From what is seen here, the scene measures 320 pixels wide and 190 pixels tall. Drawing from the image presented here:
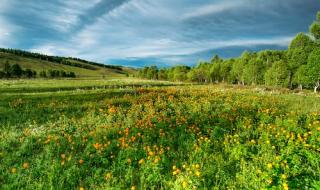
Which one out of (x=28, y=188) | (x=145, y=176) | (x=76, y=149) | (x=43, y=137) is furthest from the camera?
(x=43, y=137)

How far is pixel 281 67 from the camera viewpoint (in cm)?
5228

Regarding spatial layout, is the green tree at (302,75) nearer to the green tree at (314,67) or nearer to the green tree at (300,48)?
the green tree at (314,67)

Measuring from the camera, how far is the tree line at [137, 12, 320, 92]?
120 feet

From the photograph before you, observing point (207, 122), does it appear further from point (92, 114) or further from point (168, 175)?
point (92, 114)

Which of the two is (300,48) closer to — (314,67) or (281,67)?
(281,67)

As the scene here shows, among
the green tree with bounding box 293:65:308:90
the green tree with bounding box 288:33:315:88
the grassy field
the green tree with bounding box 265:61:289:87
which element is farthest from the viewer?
the green tree with bounding box 265:61:289:87

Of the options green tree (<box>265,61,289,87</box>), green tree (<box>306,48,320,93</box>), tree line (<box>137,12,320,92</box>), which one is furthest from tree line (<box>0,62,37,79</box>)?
green tree (<box>306,48,320,93</box>)

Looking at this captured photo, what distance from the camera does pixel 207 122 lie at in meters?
10.6

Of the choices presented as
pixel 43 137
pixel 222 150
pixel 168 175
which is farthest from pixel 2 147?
pixel 222 150

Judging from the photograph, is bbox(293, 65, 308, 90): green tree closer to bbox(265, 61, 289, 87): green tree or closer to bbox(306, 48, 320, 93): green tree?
bbox(306, 48, 320, 93): green tree

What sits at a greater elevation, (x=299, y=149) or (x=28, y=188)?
(x=299, y=149)

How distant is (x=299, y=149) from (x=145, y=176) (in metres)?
4.46

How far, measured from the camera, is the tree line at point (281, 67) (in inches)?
1443

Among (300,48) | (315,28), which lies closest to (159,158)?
(315,28)
